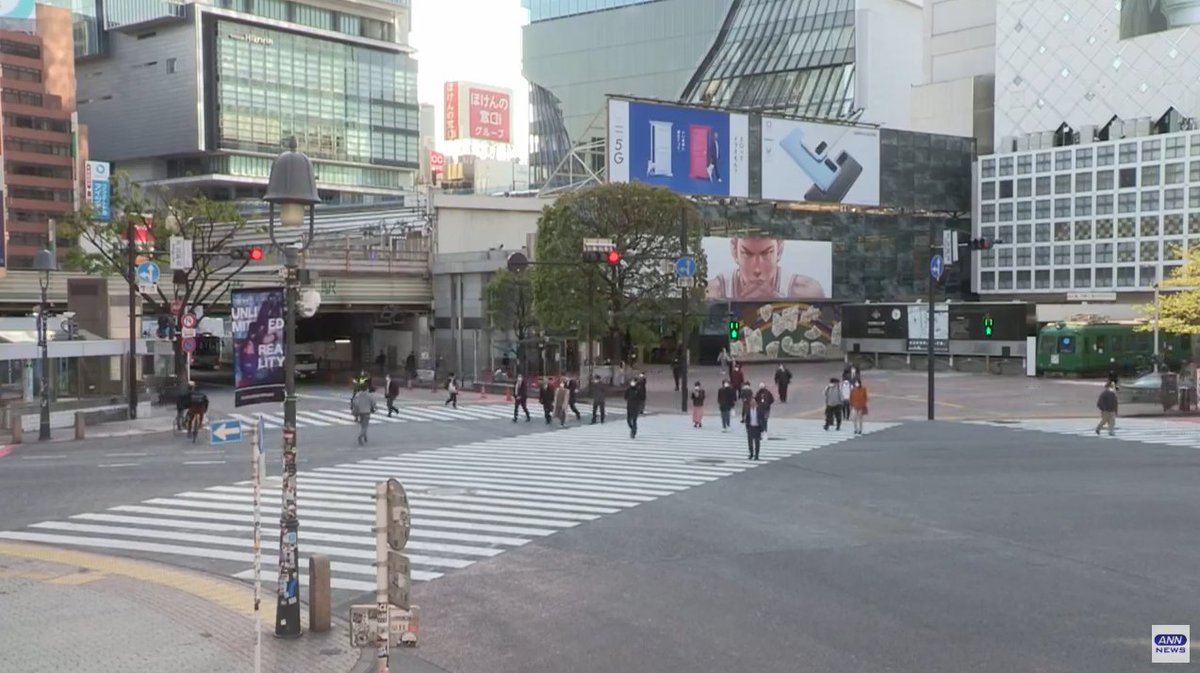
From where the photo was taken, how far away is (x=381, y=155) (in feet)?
478

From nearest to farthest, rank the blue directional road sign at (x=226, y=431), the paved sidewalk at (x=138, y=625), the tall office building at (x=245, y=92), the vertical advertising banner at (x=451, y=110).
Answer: the paved sidewalk at (x=138, y=625)
the blue directional road sign at (x=226, y=431)
the tall office building at (x=245, y=92)
the vertical advertising banner at (x=451, y=110)

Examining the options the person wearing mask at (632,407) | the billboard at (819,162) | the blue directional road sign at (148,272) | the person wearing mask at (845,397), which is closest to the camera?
→ the person wearing mask at (632,407)

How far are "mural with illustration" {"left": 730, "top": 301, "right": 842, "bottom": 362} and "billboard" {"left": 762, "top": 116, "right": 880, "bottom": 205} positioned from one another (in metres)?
10.3

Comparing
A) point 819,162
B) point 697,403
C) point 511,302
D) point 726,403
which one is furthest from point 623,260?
point 819,162

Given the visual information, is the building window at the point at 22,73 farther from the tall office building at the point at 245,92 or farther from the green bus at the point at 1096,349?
the green bus at the point at 1096,349

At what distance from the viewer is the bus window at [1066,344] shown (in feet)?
189

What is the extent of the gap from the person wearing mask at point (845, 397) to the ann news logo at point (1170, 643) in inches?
926

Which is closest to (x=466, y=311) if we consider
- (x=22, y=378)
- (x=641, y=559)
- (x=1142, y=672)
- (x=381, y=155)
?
(x=22, y=378)

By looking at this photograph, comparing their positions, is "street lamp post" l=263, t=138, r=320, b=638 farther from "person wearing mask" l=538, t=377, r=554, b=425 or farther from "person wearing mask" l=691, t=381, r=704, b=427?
"person wearing mask" l=538, t=377, r=554, b=425

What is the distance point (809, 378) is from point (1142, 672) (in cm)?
5087

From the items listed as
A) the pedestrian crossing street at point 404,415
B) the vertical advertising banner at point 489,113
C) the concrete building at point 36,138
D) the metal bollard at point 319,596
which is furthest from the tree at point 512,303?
the vertical advertising banner at point 489,113

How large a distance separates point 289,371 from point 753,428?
16034 mm

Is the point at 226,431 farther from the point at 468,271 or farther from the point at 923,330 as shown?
the point at 923,330

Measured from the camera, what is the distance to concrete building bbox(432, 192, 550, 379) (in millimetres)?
62812
